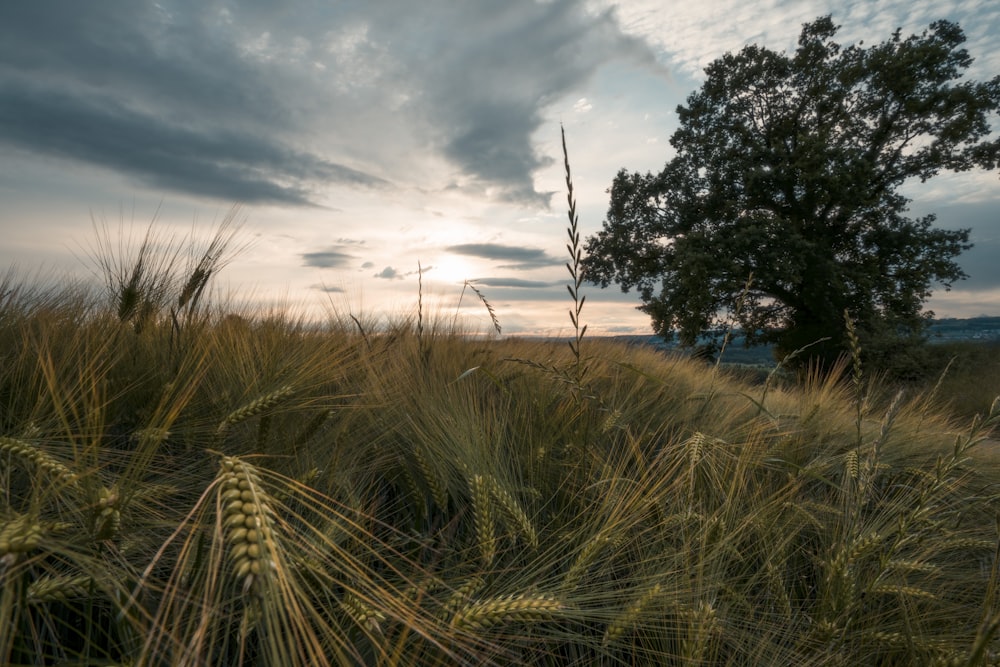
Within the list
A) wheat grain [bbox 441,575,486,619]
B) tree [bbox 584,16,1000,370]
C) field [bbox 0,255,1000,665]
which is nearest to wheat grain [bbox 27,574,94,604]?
field [bbox 0,255,1000,665]

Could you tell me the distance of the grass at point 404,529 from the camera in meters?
0.91

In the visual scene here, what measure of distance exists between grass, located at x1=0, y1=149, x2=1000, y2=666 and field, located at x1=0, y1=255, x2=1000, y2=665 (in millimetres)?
13

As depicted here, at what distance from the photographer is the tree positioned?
15.2 metres

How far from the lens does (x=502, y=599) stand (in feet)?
3.57

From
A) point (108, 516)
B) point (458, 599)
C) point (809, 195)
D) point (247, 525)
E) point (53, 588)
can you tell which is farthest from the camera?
point (809, 195)

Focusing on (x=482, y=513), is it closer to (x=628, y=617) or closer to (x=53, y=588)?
(x=628, y=617)

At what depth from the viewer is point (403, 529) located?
1.86 metres

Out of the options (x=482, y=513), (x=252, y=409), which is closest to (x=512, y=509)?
(x=482, y=513)

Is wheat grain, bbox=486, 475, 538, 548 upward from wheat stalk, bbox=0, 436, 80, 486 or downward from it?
downward

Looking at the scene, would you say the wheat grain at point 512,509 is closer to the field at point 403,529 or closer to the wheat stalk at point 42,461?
the field at point 403,529

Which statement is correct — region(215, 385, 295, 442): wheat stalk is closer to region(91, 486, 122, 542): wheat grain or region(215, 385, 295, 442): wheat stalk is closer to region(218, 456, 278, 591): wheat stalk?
region(91, 486, 122, 542): wheat grain

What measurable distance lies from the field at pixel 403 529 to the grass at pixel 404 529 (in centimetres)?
1

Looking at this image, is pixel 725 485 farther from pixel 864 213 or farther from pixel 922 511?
pixel 864 213

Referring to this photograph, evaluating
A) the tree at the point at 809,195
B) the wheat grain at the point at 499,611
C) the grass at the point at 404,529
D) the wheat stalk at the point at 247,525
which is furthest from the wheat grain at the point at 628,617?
the tree at the point at 809,195
